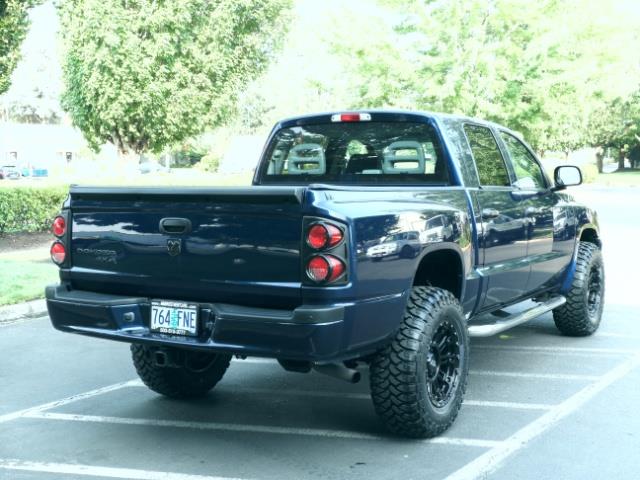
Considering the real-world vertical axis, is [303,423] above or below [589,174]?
below

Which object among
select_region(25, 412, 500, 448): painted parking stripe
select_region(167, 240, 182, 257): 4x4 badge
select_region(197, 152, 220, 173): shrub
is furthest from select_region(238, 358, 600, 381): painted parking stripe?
select_region(197, 152, 220, 173): shrub

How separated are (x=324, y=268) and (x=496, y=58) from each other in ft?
66.4

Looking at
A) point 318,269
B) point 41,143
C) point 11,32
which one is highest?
point 41,143

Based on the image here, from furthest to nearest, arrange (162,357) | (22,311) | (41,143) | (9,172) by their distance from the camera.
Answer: (41,143)
(9,172)
(22,311)
(162,357)

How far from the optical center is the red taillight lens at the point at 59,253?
4742mm

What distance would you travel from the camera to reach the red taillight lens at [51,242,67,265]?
474 cm

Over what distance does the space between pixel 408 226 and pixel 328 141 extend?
1663mm

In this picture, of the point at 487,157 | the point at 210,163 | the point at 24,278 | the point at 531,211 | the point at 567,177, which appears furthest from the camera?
the point at 210,163

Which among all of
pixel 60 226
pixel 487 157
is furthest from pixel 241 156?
pixel 60 226

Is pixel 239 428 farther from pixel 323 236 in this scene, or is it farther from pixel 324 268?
pixel 323 236

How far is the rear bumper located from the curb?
418cm

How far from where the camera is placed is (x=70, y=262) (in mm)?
4699

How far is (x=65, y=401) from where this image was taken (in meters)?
5.44

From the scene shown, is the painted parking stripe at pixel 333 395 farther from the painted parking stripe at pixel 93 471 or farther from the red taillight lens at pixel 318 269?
the red taillight lens at pixel 318 269
